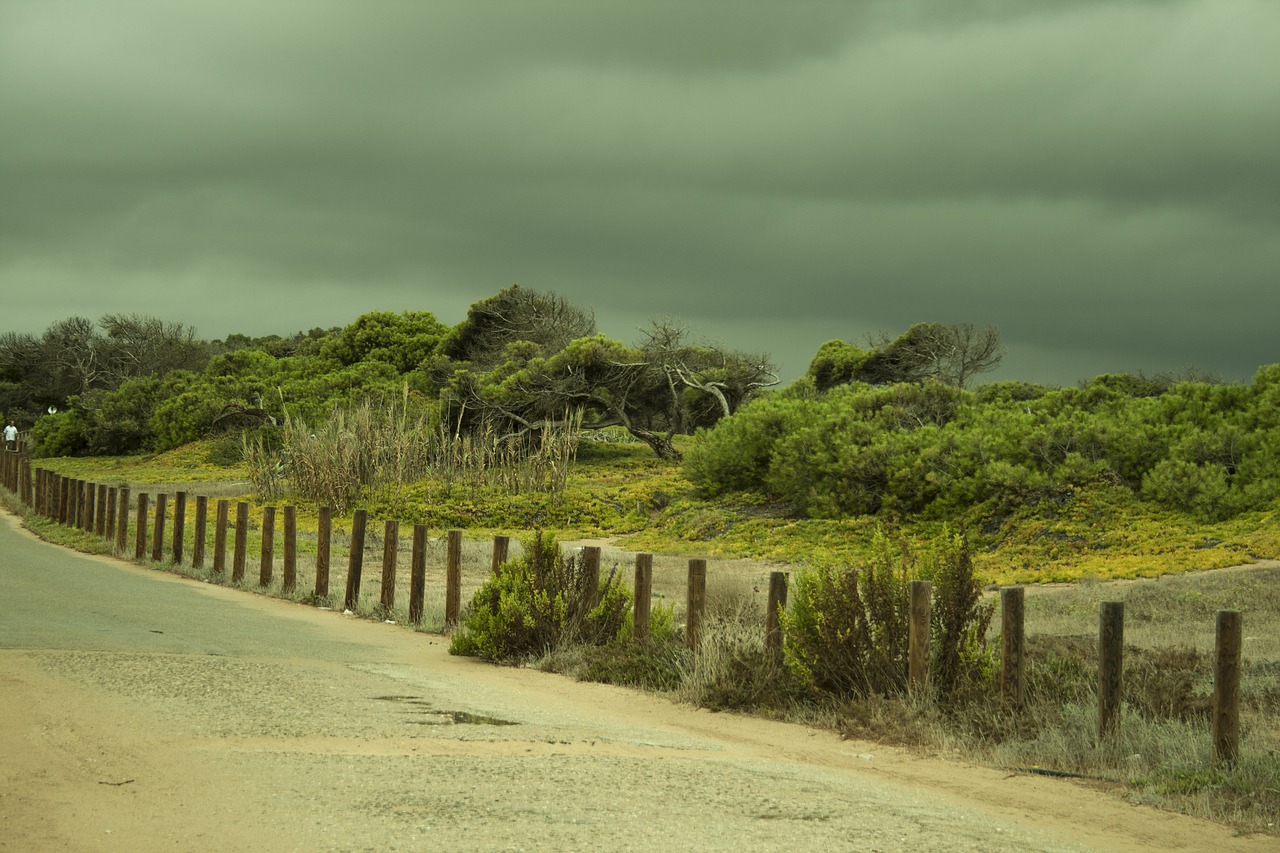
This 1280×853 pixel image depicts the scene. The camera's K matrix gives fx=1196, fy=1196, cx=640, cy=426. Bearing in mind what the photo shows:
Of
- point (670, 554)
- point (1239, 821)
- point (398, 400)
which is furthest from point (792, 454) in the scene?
point (398, 400)

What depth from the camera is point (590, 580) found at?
11.7 meters

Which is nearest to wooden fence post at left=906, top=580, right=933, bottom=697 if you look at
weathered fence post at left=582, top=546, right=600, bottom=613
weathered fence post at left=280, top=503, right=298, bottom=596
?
weathered fence post at left=582, top=546, right=600, bottom=613

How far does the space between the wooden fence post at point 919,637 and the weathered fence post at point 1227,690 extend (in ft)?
6.56

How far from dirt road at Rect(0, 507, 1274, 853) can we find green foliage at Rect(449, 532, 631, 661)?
143cm

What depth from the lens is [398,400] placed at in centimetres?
5178

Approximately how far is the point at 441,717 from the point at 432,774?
1632mm

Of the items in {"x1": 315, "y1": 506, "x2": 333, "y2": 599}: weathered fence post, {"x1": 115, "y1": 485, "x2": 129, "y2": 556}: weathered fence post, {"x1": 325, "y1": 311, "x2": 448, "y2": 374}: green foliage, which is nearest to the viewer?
{"x1": 315, "y1": 506, "x2": 333, "y2": 599}: weathered fence post

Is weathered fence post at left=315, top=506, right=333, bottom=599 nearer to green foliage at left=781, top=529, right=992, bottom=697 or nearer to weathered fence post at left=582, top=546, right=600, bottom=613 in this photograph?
weathered fence post at left=582, top=546, right=600, bottom=613

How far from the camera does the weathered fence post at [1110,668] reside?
25.2 feet

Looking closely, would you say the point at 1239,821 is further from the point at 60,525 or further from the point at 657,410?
the point at 657,410

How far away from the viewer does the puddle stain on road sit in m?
7.41

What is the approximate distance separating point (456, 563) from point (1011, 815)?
782cm

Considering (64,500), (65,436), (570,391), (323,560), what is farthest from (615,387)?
(65,436)

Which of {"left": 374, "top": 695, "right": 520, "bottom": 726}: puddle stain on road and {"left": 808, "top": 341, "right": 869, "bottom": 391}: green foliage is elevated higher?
{"left": 808, "top": 341, "right": 869, "bottom": 391}: green foliage
